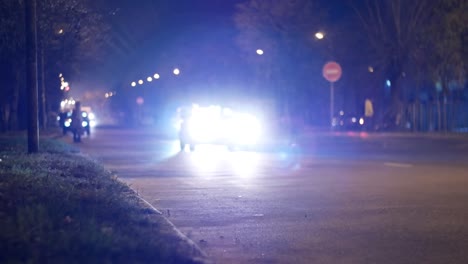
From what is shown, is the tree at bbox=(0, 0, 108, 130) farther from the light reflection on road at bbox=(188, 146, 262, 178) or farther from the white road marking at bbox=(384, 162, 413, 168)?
the white road marking at bbox=(384, 162, 413, 168)

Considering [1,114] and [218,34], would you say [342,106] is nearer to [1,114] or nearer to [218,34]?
[218,34]

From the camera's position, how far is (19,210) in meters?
9.80

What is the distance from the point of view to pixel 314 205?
14.4 m

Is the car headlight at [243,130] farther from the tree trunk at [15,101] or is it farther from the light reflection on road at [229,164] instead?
the tree trunk at [15,101]

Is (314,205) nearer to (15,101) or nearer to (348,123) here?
(15,101)

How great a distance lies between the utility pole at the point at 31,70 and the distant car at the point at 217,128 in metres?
15.5

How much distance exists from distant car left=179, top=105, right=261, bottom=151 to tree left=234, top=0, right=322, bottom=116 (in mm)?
8076

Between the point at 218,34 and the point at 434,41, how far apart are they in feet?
109

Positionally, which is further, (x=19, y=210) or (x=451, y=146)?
(x=451, y=146)

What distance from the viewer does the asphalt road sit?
10.0 meters

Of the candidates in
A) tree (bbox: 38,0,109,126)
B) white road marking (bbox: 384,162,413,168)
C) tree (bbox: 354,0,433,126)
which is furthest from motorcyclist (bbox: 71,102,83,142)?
white road marking (bbox: 384,162,413,168)

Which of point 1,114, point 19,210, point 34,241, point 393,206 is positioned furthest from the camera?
point 1,114

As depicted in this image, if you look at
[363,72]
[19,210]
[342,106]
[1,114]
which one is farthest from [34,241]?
[342,106]

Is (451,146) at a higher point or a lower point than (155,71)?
lower
